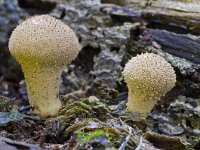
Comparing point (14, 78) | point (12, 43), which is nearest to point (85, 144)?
point (12, 43)

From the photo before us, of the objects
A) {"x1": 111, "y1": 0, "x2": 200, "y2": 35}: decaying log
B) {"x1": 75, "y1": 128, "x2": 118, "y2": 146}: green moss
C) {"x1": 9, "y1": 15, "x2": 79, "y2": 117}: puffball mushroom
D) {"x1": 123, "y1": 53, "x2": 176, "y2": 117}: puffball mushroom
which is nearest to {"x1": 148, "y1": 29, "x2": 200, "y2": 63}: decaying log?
{"x1": 111, "y1": 0, "x2": 200, "y2": 35}: decaying log

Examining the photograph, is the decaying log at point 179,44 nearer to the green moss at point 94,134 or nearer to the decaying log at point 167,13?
the decaying log at point 167,13

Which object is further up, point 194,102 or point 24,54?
point 24,54

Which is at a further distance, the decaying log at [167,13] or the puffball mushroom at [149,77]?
the decaying log at [167,13]

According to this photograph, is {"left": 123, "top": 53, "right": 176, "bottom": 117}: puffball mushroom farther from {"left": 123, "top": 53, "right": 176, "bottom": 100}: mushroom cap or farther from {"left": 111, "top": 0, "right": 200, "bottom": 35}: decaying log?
{"left": 111, "top": 0, "right": 200, "bottom": 35}: decaying log

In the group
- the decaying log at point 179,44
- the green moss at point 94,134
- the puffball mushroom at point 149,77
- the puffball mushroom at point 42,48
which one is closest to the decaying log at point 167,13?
the decaying log at point 179,44

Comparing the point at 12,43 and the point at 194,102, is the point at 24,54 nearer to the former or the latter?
the point at 12,43

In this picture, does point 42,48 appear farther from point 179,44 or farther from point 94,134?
point 179,44
